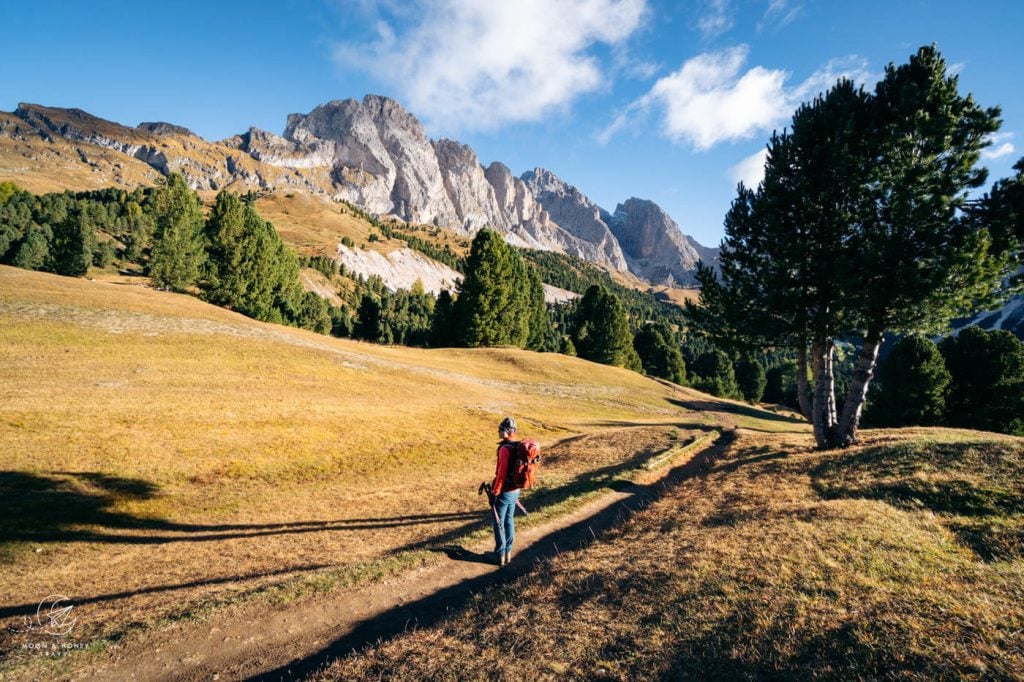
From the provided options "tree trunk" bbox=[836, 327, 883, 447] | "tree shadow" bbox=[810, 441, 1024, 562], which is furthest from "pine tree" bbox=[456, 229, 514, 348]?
"tree shadow" bbox=[810, 441, 1024, 562]

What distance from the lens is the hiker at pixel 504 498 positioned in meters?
11.2

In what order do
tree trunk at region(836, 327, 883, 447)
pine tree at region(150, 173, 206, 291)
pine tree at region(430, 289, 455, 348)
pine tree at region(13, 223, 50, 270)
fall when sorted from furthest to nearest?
pine tree at region(13, 223, 50, 270)
pine tree at region(430, 289, 455, 348)
pine tree at region(150, 173, 206, 291)
tree trunk at region(836, 327, 883, 447)

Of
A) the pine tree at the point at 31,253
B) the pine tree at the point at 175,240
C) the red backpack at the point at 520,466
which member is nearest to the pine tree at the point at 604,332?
the pine tree at the point at 175,240

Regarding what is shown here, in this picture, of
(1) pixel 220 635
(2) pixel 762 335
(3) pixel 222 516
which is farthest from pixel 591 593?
(2) pixel 762 335

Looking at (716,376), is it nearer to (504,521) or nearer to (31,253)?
(504,521)

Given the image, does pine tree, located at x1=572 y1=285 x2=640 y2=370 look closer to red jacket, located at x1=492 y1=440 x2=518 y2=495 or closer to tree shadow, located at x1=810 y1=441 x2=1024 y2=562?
tree shadow, located at x1=810 y1=441 x2=1024 y2=562

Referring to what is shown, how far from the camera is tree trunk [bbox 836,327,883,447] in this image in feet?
61.6

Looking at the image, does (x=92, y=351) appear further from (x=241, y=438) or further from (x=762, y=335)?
(x=762, y=335)

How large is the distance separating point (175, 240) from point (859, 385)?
74650 mm

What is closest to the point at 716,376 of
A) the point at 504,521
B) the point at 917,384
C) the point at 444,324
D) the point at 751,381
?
the point at 751,381

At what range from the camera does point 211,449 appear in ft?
68.0

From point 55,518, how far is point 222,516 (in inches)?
181

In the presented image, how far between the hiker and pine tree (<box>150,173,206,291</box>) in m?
67.6

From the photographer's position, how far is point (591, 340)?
283 ft
